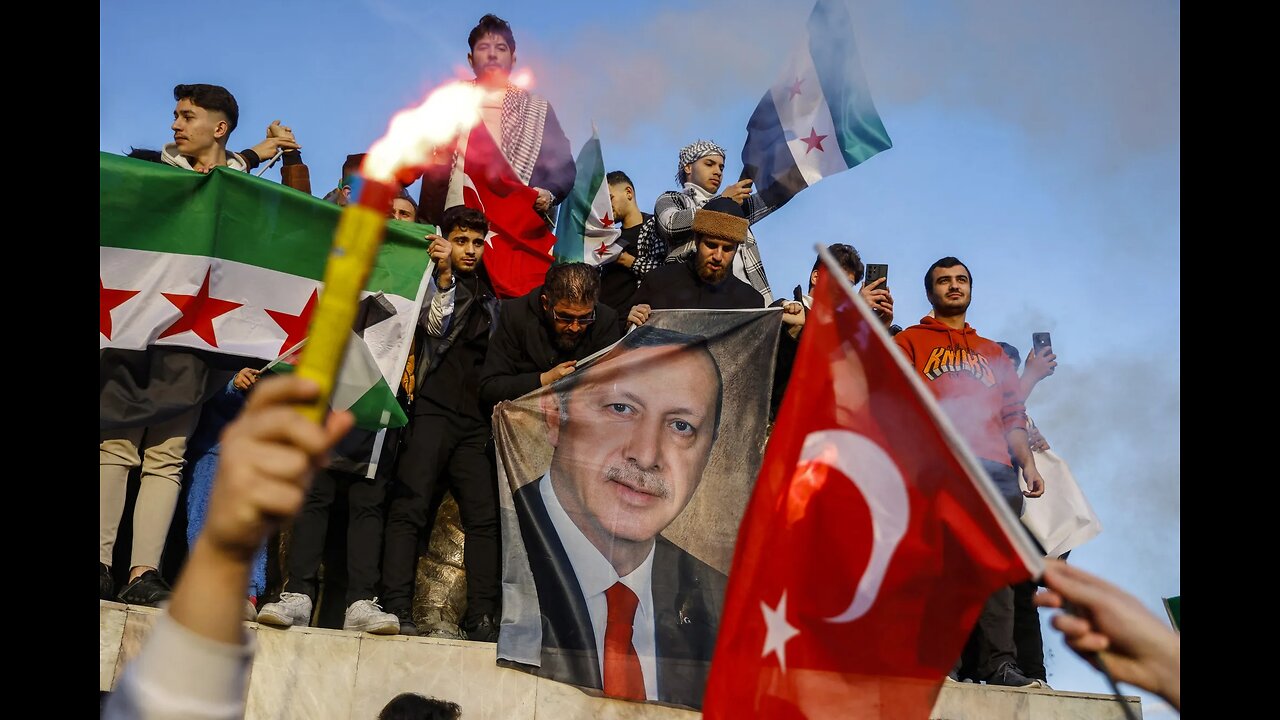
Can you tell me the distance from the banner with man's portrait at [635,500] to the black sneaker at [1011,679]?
1.64 m

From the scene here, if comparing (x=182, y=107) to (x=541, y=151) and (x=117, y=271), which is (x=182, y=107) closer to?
(x=117, y=271)

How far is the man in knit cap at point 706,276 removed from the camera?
23.3ft

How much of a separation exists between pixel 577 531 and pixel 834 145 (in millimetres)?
4028

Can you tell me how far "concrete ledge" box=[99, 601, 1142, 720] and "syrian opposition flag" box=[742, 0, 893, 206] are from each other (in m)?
4.08

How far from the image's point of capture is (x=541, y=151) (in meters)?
8.04

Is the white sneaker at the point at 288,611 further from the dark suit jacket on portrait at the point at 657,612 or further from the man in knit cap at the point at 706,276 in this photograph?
the man in knit cap at the point at 706,276

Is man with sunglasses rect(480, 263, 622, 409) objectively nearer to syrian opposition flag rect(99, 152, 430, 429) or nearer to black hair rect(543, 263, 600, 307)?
black hair rect(543, 263, 600, 307)

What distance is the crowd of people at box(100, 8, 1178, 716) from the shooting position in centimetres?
604

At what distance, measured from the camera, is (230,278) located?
656 cm

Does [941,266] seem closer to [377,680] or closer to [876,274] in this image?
[876,274]

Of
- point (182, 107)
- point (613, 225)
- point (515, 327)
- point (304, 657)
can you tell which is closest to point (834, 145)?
point (613, 225)

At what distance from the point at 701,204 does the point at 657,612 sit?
9.62 feet

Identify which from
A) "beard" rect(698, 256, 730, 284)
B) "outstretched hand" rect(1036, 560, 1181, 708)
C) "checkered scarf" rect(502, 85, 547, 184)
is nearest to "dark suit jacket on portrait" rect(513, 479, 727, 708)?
"beard" rect(698, 256, 730, 284)

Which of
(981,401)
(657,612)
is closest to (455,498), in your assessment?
(657,612)
